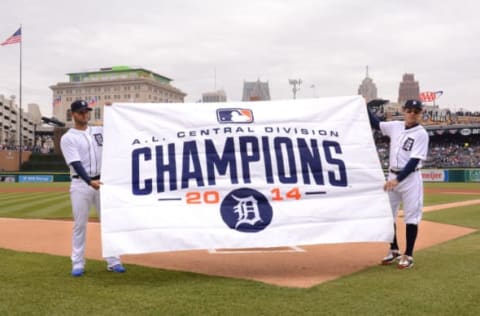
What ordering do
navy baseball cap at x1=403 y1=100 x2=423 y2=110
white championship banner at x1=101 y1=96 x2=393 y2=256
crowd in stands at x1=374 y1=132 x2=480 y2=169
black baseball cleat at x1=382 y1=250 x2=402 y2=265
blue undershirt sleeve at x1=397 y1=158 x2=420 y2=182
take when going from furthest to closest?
crowd in stands at x1=374 y1=132 x2=480 y2=169, black baseball cleat at x1=382 y1=250 x2=402 y2=265, navy baseball cap at x1=403 y1=100 x2=423 y2=110, blue undershirt sleeve at x1=397 y1=158 x2=420 y2=182, white championship banner at x1=101 y1=96 x2=393 y2=256

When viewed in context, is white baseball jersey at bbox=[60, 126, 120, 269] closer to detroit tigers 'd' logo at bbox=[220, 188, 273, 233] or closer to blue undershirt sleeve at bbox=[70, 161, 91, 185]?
blue undershirt sleeve at bbox=[70, 161, 91, 185]

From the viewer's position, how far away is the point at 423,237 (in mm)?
8141

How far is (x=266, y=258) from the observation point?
6.24 meters

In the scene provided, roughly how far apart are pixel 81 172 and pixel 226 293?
2.11 metres

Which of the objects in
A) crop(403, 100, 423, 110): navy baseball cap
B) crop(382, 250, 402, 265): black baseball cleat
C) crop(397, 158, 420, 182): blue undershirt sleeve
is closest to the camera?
crop(397, 158, 420, 182): blue undershirt sleeve

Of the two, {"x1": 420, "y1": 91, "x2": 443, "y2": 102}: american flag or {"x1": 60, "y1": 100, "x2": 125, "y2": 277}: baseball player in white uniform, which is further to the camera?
{"x1": 420, "y1": 91, "x2": 443, "y2": 102}: american flag

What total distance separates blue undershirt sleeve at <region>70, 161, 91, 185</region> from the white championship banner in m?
0.20

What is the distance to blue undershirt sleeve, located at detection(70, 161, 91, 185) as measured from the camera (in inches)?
196

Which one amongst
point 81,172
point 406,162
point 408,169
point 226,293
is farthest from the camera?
point 406,162

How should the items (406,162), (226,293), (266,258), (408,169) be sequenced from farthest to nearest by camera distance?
1. (266,258)
2. (406,162)
3. (408,169)
4. (226,293)

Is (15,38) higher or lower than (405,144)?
higher

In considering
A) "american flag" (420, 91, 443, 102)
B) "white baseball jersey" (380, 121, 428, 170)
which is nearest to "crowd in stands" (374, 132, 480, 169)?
"american flag" (420, 91, 443, 102)

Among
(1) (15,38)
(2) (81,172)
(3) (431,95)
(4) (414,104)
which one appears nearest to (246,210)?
(2) (81,172)

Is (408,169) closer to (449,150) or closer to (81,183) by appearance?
(81,183)
